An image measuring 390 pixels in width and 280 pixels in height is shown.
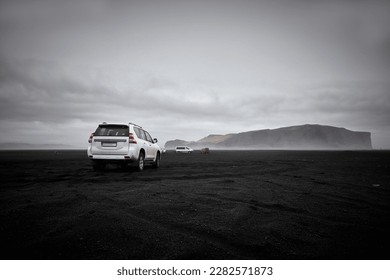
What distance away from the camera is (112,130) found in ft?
33.4

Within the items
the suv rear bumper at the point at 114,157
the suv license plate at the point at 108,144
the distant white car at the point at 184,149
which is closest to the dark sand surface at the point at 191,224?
the suv rear bumper at the point at 114,157

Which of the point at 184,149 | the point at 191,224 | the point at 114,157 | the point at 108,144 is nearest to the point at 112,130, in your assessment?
the point at 108,144

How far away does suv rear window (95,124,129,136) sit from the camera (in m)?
9.91

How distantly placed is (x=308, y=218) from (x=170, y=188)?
3.86 m

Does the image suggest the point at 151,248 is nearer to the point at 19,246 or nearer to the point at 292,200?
the point at 19,246

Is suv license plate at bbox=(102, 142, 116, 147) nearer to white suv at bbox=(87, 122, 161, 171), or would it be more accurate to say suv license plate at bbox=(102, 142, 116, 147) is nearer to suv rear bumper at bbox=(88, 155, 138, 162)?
white suv at bbox=(87, 122, 161, 171)

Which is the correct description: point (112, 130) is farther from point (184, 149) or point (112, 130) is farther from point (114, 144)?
point (184, 149)

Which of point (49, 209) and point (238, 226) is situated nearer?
point (238, 226)

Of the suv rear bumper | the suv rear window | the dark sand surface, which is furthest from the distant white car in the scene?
the dark sand surface

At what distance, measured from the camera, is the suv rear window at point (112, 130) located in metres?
9.91
